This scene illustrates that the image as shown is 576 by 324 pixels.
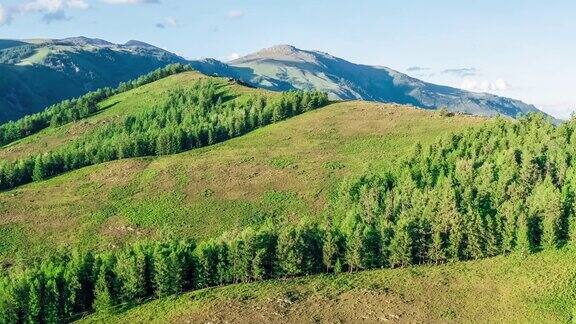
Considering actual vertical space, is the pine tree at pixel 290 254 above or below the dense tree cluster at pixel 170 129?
below

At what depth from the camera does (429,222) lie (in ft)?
274

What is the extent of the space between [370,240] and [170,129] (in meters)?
98.2

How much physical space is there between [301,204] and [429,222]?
3227cm

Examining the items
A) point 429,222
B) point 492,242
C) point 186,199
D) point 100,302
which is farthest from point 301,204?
point 100,302

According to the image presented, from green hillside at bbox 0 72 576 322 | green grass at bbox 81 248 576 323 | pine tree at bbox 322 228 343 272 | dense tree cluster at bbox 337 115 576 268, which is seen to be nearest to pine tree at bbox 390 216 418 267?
dense tree cluster at bbox 337 115 576 268

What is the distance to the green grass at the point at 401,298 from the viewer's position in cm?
6638

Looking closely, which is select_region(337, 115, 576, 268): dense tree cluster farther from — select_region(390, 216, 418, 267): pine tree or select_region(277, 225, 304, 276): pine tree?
select_region(277, 225, 304, 276): pine tree

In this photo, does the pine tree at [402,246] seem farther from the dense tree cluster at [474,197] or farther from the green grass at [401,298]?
the green grass at [401,298]

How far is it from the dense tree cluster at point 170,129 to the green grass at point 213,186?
725 cm

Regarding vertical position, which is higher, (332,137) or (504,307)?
(332,137)

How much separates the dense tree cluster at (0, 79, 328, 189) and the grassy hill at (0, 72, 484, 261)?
273 inches

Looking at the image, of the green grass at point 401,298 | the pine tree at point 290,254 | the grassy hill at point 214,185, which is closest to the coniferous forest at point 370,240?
the pine tree at point 290,254

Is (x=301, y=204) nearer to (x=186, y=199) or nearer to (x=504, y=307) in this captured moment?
(x=186, y=199)

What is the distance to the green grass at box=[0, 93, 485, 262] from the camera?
10650 centimetres
